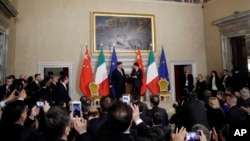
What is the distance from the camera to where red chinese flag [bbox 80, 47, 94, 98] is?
36.5 ft

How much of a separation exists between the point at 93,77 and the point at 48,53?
242 centimetres

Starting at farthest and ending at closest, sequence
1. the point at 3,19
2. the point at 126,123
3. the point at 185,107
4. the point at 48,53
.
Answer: the point at 48,53 → the point at 3,19 → the point at 185,107 → the point at 126,123

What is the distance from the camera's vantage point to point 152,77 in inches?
469

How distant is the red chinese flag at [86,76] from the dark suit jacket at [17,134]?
8907mm

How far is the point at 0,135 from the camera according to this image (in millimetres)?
2121

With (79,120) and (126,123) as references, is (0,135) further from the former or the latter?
(126,123)

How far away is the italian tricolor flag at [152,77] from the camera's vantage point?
11.8 metres

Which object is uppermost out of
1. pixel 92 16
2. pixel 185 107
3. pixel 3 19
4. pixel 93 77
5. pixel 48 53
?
pixel 92 16

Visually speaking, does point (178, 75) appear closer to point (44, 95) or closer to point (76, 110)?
point (44, 95)

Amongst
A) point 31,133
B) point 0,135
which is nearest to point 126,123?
point 31,133

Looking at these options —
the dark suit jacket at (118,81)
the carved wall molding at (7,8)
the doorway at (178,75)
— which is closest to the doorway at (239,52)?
the doorway at (178,75)

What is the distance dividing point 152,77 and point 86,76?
331 centimetres

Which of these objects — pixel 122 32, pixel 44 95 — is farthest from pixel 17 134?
pixel 122 32

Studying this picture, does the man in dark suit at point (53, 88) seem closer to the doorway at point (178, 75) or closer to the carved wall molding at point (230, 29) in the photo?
the doorway at point (178, 75)
